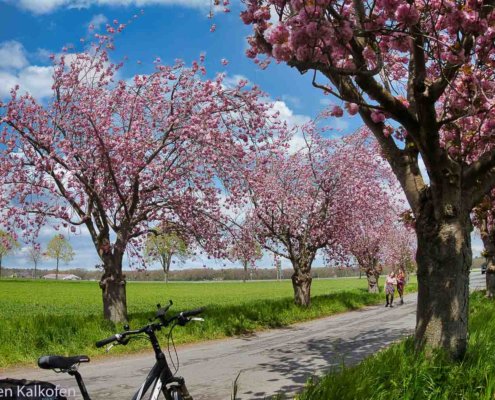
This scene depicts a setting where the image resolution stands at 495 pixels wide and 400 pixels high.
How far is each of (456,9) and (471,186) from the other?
3.22m

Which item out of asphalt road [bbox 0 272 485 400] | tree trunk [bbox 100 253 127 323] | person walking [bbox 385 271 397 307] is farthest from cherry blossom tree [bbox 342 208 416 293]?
tree trunk [bbox 100 253 127 323]

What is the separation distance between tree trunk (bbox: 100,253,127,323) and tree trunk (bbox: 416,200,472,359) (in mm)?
9457

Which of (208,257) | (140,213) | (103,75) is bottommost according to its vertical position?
(208,257)

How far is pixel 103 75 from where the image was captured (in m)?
15.2

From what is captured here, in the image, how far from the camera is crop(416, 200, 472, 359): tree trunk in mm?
7227

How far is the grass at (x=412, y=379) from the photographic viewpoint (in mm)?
5273

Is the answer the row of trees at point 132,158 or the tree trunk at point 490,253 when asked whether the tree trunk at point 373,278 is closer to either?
the tree trunk at point 490,253

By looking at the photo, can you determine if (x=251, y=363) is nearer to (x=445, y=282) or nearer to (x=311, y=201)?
(x=445, y=282)

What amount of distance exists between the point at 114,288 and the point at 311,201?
10598mm

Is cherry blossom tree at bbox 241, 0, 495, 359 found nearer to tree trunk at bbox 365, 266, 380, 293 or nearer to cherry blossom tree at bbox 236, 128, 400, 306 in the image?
cherry blossom tree at bbox 236, 128, 400, 306

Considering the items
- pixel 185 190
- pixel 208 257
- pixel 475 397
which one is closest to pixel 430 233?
pixel 475 397

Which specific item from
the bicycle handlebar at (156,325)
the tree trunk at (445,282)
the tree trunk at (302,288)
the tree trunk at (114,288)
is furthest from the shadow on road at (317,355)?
the tree trunk at (302,288)

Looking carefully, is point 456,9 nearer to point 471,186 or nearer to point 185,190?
point 471,186

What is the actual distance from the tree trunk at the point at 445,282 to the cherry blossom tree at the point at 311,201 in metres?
13.4
